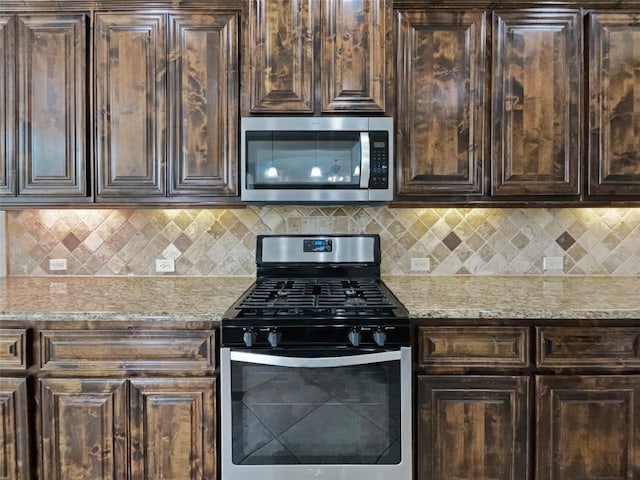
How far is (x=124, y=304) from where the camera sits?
1778mm

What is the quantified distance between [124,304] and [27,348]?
0.38 meters

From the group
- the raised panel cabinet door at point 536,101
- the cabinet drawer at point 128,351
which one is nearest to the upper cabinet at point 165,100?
the cabinet drawer at point 128,351

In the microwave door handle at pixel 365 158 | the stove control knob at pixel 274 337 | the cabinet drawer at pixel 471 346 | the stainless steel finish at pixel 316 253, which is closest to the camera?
the stove control knob at pixel 274 337

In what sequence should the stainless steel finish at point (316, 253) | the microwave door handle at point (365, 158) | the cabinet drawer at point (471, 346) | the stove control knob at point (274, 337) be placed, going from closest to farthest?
the stove control knob at point (274, 337) < the cabinet drawer at point (471, 346) < the microwave door handle at point (365, 158) < the stainless steel finish at point (316, 253)

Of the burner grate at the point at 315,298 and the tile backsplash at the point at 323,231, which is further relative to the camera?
the tile backsplash at the point at 323,231

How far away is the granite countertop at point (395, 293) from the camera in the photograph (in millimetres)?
1654

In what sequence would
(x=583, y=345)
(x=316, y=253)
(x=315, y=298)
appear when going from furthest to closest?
(x=316, y=253) < (x=315, y=298) < (x=583, y=345)

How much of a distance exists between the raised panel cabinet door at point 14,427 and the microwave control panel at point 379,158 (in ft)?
5.56

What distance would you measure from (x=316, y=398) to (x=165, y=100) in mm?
1545

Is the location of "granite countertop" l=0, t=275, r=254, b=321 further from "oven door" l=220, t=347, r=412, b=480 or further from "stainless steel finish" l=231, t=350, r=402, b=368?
"oven door" l=220, t=347, r=412, b=480

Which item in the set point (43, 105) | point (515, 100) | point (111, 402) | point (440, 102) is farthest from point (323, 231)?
point (43, 105)

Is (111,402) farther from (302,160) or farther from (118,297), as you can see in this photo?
(302,160)

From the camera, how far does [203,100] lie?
6.68ft

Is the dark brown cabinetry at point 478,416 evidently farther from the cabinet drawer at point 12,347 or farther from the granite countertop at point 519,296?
the cabinet drawer at point 12,347
